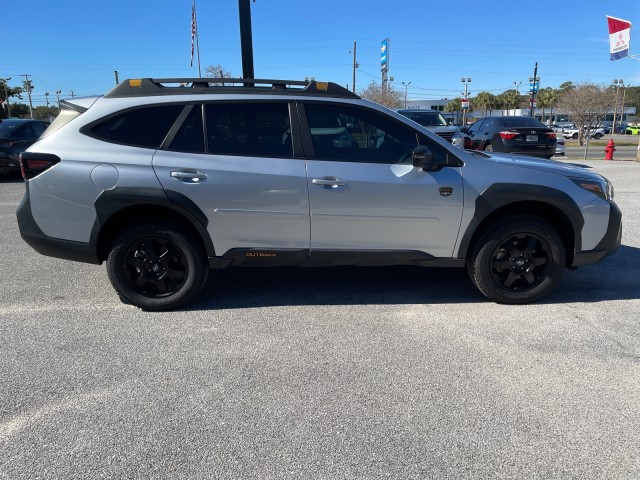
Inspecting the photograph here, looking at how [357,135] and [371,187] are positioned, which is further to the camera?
[357,135]

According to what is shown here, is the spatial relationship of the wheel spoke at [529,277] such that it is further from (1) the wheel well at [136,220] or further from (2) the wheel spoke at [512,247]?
(1) the wheel well at [136,220]

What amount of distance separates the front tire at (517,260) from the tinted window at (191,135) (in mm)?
2545

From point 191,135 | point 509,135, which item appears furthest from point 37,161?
point 509,135

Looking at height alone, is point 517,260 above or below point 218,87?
below

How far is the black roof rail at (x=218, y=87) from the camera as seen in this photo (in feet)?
13.3

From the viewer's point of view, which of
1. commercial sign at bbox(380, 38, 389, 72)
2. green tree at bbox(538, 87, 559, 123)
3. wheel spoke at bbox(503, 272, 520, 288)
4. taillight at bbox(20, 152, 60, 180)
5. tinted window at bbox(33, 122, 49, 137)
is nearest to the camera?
taillight at bbox(20, 152, 60, 180)

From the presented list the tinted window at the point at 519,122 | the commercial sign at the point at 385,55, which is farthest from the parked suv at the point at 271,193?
the commercial sign at the point at 385,55

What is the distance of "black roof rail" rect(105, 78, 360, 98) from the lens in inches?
160

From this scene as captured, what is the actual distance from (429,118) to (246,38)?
29.1ft

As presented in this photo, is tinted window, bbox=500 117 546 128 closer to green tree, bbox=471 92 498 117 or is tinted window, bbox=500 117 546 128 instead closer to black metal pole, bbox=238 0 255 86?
black metal pole, bbox=238 0 255 86

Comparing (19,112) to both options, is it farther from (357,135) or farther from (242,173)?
(357,135)

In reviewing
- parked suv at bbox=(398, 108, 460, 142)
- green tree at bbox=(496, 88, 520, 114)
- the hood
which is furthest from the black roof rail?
green tree at bbox=(496, 88, 520, 114)

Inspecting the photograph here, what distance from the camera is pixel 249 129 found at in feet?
13.2

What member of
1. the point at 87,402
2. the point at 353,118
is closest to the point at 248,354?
the point at 87,402
